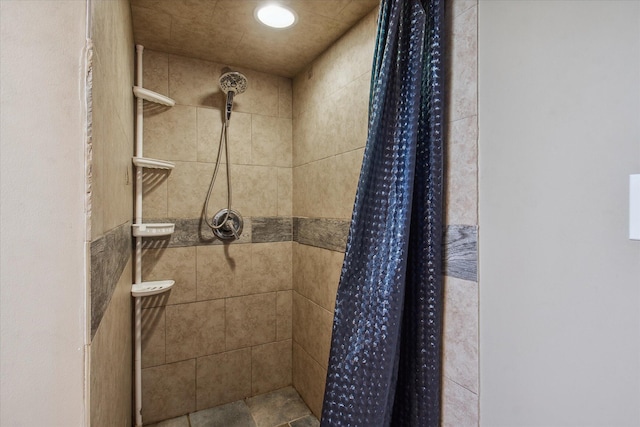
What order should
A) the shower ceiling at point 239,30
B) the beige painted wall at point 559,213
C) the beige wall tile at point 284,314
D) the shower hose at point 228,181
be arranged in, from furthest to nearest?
the beige wall tile at point 284,314 → the shower hose at point 228,181 → the shower ceiling at point 239,30 → the beige painted wall at point 559,213

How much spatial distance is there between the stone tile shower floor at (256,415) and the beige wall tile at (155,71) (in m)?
1.93

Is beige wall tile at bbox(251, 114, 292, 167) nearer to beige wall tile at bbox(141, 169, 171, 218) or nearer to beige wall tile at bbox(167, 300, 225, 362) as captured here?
beige wall tile at bbox(141, 169, 171, 218)

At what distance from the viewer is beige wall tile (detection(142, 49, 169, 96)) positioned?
175 cm

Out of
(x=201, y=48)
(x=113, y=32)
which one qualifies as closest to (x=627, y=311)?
(x=113, y=32)

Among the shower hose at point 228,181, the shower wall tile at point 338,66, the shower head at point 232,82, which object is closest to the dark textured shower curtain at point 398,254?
the shower wall tile at point 338,66

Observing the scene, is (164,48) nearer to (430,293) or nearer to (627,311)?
(430,293)

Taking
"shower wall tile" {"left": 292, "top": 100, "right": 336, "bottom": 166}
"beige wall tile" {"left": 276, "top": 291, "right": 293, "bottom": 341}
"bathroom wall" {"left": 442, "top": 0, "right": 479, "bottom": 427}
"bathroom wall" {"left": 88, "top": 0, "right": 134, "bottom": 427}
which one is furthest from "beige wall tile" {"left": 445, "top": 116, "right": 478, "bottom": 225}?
"beige wall tile" {"left": 276, "top": 291, "right": 293, "bottom": 341}

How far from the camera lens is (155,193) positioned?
177 centimetres

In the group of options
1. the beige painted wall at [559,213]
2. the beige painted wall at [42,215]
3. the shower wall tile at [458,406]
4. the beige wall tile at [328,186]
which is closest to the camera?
the beige painted wall at [42,215]

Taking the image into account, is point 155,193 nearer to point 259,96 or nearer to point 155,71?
point 155,71

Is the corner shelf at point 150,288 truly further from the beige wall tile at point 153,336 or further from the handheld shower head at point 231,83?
the handheld shower head at point 231,83

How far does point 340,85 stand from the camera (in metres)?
1.62

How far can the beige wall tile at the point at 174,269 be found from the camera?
1.77m

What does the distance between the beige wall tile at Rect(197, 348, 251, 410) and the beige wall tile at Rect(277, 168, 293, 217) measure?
959 mm
